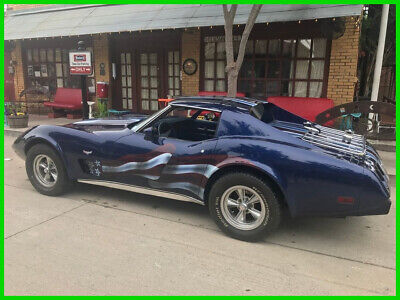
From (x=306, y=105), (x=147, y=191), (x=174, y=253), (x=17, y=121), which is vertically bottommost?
(x=174, y=253)

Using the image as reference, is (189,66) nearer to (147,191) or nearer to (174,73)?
(174,73)

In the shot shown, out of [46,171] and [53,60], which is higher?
[53,60]

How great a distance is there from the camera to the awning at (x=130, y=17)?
760 centimetres

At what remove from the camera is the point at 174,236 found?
11.7 feet

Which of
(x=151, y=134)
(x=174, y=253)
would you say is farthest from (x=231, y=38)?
(x=174, y=253)

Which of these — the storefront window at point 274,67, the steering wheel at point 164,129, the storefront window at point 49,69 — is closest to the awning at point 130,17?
the storefront window at point 274,67

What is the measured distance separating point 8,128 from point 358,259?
9349 mm

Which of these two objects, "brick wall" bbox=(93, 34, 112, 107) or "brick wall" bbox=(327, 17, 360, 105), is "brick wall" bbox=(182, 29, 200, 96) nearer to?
"brick wall" bbox=(93, 34, 112, 107)

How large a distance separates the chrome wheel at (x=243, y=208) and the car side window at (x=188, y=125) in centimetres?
109

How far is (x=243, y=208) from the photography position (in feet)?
11.4

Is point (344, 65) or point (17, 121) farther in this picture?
point (17, 121)

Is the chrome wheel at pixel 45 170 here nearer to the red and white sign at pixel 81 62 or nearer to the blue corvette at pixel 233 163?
the blue corvette at pixel 233 163

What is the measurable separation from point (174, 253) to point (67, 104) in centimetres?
961

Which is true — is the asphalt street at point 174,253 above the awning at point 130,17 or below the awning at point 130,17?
below
